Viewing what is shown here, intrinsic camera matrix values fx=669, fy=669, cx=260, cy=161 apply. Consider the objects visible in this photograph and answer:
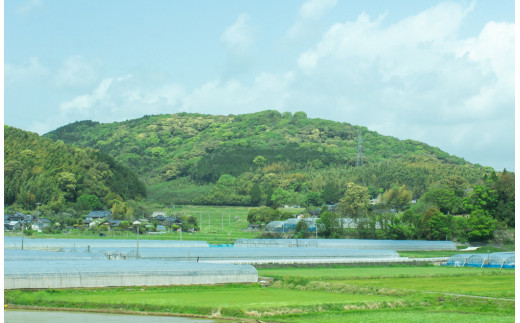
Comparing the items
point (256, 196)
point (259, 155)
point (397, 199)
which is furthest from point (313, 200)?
point (259, 155)

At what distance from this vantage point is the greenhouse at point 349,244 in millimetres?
52531

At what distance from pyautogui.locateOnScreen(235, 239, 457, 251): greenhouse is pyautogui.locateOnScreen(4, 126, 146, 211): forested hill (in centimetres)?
3301

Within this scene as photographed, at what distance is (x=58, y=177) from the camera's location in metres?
82.6

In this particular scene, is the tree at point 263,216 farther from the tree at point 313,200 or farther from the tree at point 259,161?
the tree at point 259,161

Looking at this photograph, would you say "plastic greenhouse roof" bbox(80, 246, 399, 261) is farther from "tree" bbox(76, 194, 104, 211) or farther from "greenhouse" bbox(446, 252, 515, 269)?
"tree" bbox(76, 194, 104, 211)

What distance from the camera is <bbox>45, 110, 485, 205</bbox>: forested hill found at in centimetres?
10569

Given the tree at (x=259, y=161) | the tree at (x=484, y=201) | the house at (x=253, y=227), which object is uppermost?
the tree at (x=259, y=161)

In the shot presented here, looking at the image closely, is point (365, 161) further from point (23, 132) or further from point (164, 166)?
point (23, 132)

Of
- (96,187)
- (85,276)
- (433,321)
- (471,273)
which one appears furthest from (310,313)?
(96,187)

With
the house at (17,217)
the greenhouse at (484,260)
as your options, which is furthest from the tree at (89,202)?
the greenhouse at (484,260)

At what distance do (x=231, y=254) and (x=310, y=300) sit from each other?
17.5 metres

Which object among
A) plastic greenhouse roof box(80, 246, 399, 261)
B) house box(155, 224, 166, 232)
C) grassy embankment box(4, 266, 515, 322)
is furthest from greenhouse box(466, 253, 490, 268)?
house box(155, 224, 166, 232)

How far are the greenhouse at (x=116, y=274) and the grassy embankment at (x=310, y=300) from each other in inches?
18.6

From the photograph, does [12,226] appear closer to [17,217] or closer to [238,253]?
[17,217]
